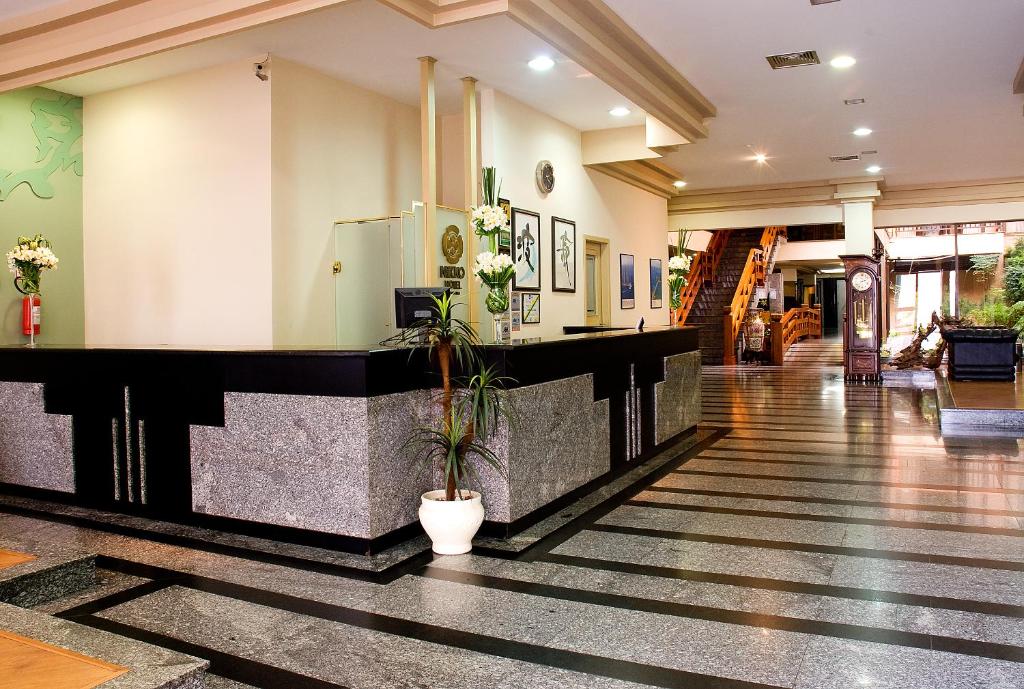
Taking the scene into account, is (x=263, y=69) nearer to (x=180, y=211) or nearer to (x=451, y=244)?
(x=180, y=211)

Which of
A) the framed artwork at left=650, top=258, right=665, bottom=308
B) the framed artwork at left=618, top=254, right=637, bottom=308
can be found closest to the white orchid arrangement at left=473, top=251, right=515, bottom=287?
the framed artwork at left=618, top=254, right=637, bottom=308

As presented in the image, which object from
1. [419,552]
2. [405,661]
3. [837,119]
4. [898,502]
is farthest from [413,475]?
[837,119]

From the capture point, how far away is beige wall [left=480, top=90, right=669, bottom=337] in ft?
25.1

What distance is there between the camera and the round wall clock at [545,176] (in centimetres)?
833

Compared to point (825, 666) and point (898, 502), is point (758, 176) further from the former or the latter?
point (825, 666)

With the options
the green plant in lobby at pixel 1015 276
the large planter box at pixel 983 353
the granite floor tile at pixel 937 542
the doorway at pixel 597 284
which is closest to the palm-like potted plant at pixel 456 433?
the granite floor tile at pixel 937 542

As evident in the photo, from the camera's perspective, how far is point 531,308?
8.27 meters

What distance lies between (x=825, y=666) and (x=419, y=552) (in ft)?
6.47

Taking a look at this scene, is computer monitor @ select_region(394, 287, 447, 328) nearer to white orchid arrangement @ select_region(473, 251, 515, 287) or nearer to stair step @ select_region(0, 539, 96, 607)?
white orchid arrangement @ select_region(473, 251, 515, 287)

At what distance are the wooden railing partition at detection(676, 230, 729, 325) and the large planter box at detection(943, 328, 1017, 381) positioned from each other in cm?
619

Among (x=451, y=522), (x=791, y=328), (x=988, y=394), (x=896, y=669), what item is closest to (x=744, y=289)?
(x=791, y=328)

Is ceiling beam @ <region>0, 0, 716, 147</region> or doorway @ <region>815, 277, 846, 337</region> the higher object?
ceiling beam @ <region>0, 0, 716, 147</region>

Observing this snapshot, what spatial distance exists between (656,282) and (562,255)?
3.63 metres

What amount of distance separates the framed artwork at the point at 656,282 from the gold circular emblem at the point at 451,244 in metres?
5.37
